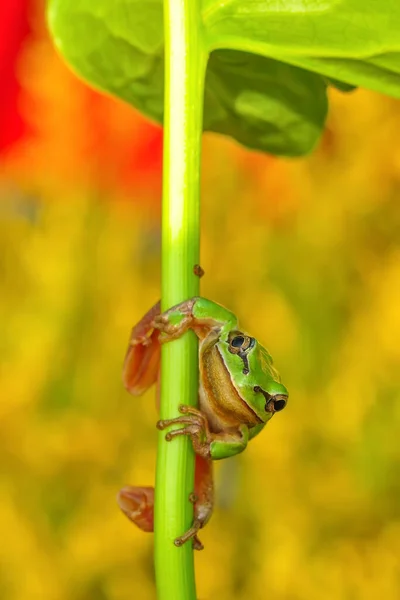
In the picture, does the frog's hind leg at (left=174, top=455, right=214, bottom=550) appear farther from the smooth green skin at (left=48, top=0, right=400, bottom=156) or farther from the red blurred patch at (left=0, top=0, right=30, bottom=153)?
the red blurred patch at (left=0, top=0, right=30, bottom=153)

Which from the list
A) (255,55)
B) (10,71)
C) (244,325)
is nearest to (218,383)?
(255,55)

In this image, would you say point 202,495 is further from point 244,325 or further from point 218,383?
point 244,325

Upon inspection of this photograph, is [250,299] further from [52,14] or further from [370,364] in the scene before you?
[52,14]

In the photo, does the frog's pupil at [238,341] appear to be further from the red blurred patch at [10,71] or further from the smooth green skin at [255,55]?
the red blurred patch at [10,71]

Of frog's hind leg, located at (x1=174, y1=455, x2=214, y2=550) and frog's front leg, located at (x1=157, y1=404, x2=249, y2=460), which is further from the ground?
frog's front leg, located at (x1=157, y1=404, x2=249, y2=460)

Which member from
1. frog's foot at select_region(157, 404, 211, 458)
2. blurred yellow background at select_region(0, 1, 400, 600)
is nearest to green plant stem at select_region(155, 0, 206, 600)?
frog's foot at select_region(157, 404, 211, 458)

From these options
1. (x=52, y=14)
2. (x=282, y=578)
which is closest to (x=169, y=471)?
(x=52, y=14)
